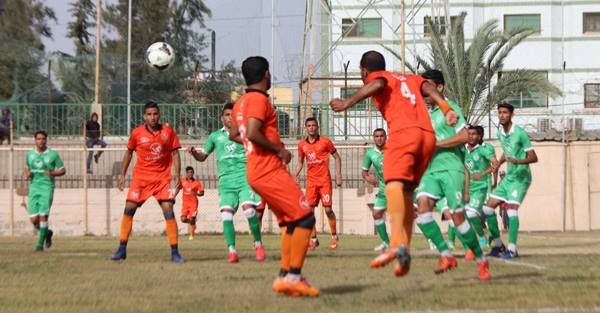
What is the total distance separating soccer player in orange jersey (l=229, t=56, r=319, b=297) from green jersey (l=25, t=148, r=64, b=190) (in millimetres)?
9806

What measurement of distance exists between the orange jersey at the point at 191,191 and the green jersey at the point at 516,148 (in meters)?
13.2

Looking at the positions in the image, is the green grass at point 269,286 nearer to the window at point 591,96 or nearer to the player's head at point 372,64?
the player's head at point 372,64

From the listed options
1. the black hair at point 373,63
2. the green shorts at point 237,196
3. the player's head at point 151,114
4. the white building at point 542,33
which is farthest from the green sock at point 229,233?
the white building at point 542,33

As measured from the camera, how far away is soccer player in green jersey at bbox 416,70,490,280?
12.0m

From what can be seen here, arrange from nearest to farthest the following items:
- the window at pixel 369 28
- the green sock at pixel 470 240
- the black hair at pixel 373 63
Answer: the black hair at pixel 373 63 → the green sock at pixel 470 240 → the window at pixel 369 28

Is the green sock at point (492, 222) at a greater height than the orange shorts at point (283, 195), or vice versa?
the orange shorts at point (283, 195)

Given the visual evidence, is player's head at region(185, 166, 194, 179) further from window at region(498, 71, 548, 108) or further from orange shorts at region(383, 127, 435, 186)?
window at region(498, 71, 548, 108)

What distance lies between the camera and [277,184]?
10.2 m

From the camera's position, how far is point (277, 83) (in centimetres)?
4609

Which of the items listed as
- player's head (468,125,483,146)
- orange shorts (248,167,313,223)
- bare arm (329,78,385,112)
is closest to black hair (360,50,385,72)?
bare arm (329,78,385,112)

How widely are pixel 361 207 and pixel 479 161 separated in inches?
499

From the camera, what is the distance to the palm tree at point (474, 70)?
39.0m

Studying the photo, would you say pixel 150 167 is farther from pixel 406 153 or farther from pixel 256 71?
pixel 406 153

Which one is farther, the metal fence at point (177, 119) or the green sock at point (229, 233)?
the metal fence at point (177, 119)
